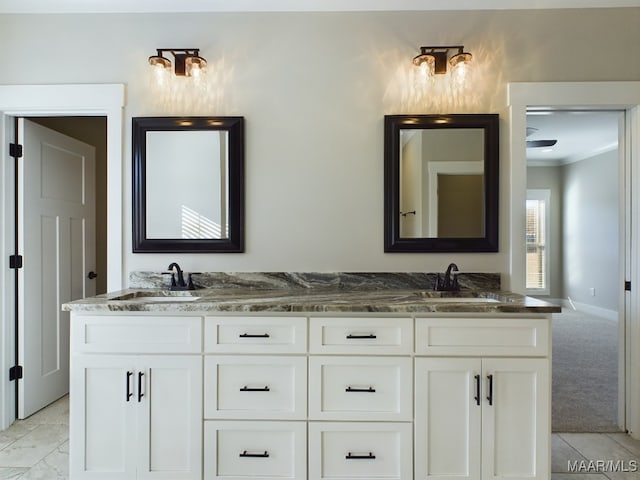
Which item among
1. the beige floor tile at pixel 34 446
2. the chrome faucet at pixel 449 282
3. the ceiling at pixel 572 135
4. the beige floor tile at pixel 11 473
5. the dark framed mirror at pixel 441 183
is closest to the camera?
the beige floor tile at pixel 11 473

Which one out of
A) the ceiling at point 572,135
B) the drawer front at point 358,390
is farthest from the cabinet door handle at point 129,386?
the ceiling at point 572,135

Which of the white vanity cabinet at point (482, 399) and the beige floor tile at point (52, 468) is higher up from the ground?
the white vanity cabinet at point (482, 399)

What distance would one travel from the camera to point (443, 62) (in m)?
2.17

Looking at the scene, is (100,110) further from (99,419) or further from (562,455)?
(562,455)

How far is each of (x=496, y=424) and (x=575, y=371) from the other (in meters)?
2.30

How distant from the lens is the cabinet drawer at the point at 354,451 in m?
1.64

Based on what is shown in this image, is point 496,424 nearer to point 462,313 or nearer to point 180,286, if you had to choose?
point 462,313

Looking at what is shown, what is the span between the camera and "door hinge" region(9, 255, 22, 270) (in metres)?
2.40

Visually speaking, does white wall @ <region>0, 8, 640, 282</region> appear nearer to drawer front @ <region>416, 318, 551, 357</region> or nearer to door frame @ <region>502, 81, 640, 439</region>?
door frame @ <region>502, 81, 640, 439</region>

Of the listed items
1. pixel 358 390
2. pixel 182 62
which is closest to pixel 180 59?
pixel 182 62

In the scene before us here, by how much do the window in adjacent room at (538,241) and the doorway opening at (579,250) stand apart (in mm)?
16

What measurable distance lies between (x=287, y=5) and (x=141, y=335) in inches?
79.5

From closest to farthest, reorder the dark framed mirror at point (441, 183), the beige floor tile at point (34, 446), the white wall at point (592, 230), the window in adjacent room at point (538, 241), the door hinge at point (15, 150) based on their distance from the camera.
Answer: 1. the beige floor tile at point (34, 446)
2. the dark framed mirror at point (441, 183)
3. the door hinge at point (15, 150)
4. the white wall at point (592, 230)
5. the window in adjacent room at point (538, 241)

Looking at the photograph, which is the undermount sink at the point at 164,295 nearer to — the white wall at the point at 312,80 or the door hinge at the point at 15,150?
the white wall at the point at 312,80
